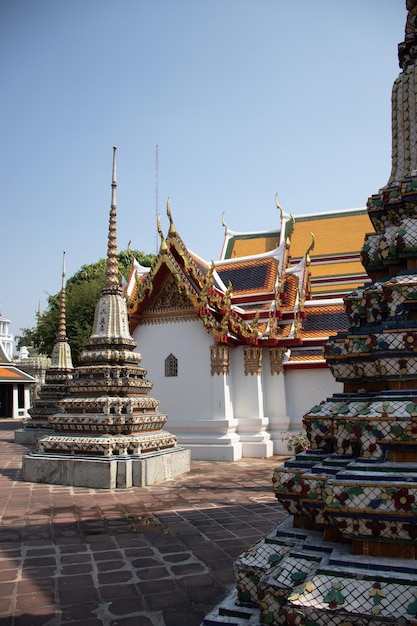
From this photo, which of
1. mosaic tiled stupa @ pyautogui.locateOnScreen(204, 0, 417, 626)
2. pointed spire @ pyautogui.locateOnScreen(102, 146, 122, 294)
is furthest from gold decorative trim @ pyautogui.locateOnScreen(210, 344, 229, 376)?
mosaic tiled stupa @ pyautogui.locateOnScreen(204, 0, 417, 626)

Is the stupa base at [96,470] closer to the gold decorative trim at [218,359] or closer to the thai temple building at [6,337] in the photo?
the gold decorative trim at [218,359]

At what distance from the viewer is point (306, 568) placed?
2.85 metres

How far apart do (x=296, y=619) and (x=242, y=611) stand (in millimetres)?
595

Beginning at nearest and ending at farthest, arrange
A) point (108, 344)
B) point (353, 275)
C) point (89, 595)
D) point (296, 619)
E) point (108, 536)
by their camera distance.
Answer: point (296, 619)
point (89, 595)
point (108, 536)
point (108, 344)
point (353, 275)

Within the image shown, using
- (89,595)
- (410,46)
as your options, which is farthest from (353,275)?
(89,595)

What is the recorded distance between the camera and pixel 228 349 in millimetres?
12820

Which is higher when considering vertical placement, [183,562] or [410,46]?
[410,46]

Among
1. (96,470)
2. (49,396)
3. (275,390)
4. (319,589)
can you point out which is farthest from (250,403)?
(319,589)

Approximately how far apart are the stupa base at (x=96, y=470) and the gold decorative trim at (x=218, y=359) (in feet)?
11.9

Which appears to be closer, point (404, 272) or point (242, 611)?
point (242, 611)

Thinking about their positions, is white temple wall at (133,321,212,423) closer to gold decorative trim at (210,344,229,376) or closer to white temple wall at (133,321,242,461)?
white temple wall at (133,321,242,461)

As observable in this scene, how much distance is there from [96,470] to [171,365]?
510 centimetres

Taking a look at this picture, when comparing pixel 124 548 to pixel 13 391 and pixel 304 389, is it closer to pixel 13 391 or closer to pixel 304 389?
pixel 304 389

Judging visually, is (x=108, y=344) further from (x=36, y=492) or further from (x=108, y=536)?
(x=108, y=536)
